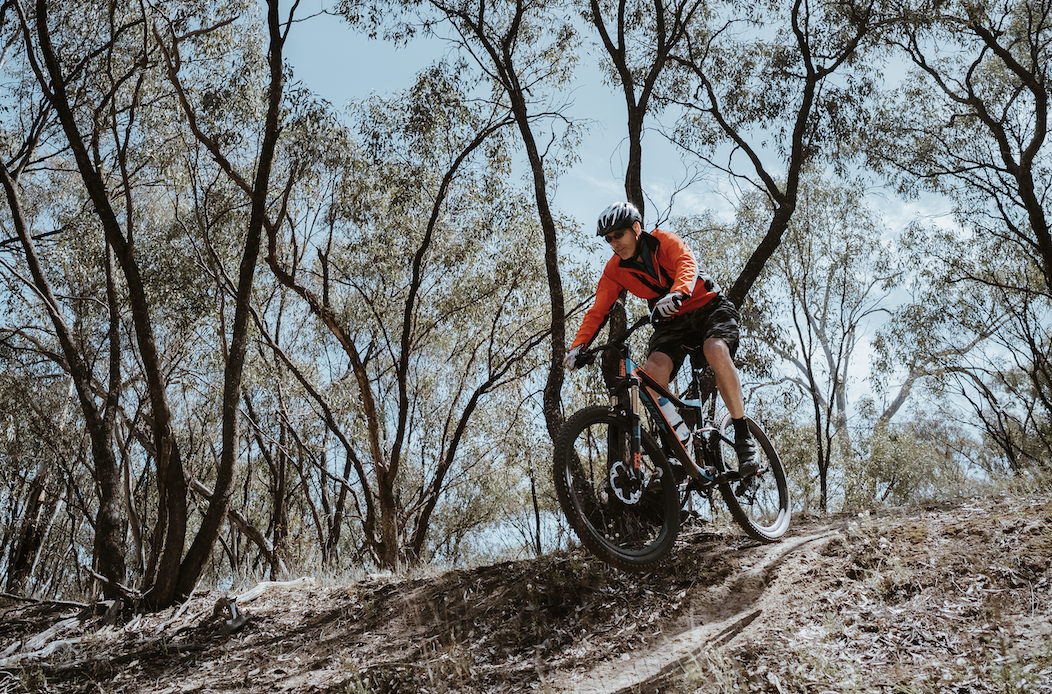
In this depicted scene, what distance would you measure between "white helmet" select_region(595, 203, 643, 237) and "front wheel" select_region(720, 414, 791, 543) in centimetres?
160

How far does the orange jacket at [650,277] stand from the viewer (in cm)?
455

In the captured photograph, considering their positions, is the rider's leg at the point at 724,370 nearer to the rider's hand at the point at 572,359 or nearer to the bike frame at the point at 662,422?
the bike frame at the point at 662,422

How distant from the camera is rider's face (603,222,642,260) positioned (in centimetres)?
463

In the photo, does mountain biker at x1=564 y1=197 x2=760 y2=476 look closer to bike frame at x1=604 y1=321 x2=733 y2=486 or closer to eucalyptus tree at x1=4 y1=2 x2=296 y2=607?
bike frame at x1=604 y1=321 x2=733 y2=486

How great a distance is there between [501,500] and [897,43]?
48.6ft

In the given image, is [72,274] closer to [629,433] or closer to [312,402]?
[312,402]

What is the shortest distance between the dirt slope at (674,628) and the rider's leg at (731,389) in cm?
69

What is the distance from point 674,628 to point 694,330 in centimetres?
187

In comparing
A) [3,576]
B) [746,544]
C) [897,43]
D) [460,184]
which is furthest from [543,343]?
[3,576]

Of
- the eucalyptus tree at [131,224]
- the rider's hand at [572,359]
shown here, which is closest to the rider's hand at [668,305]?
the rider's hand at [572,359]

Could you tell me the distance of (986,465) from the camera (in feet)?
64.5

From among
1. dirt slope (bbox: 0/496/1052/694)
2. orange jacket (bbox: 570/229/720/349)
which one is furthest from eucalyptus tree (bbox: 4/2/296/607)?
orange jacket (bbox: 570/229/720/349)

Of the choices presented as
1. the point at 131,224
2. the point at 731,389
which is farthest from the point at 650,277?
the point at 131,224

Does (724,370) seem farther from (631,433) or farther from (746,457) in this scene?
(631,433)
